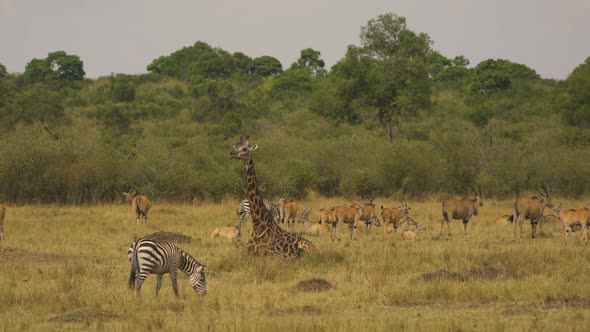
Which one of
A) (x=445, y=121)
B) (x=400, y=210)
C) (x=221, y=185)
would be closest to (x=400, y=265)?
(x=400, y=210)

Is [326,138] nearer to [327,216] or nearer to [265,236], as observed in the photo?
[327,216]

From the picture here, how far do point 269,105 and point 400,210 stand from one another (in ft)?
162

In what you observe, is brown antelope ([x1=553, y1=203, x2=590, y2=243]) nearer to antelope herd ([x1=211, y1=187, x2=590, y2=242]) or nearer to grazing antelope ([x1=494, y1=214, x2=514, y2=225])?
antelope herd ([x1=211, y1=187, x2=590, y2=242])

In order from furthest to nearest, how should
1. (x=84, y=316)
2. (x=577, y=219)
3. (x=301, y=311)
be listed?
(x=577, y=219), (x=301, y=311), (x=84, y=316)

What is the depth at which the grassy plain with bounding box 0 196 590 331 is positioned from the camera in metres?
10.8

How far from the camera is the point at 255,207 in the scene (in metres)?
17.9

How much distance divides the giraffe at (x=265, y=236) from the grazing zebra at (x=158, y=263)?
12.8ft

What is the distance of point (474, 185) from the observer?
39281mm

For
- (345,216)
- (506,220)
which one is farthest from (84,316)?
(506,220)

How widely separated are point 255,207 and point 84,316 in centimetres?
680

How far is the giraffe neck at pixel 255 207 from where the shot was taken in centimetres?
1753

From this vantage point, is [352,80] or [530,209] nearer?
[530,209]

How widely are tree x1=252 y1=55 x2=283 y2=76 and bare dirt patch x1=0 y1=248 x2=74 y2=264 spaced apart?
8032 centimetres

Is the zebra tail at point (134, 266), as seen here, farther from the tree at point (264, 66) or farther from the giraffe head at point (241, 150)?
the tree at point (264, 66)
